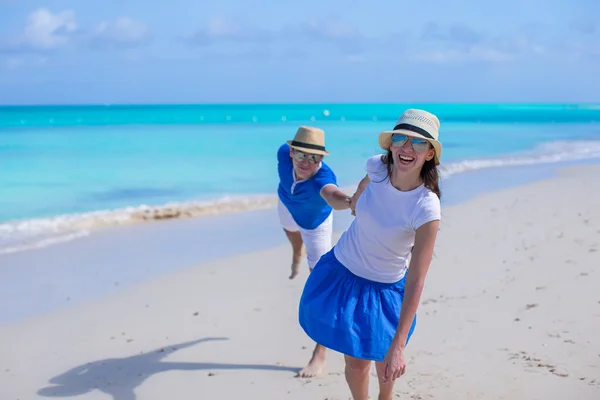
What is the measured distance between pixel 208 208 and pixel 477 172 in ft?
26.8

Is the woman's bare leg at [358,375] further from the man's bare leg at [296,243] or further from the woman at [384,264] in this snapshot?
the man's bare leg at [296,243]

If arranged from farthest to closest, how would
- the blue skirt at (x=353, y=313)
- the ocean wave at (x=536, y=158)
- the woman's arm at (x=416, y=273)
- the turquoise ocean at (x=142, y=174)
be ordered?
the ocean wave at (x=536, y=158) < the turquoise ocean at (x=142, y=174) < the blue skirt at (x=353, y=313) < the woman's arm at (x=416, y=273)

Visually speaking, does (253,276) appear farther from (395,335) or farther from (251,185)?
(251,185)

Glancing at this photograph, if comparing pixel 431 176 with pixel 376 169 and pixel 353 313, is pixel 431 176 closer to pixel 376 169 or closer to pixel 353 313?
pixel 376 169

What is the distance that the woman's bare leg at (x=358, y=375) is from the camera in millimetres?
3168

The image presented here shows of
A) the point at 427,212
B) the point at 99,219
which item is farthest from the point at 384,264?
the point at 99,219

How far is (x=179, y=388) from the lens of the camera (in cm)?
428

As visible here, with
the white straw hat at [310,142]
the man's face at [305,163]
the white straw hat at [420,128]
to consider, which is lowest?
the man's face at [305,163]

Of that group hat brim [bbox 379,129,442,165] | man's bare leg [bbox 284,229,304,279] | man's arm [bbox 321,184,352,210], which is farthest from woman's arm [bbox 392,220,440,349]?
man's bare leg [bbox 284,229,304,279]

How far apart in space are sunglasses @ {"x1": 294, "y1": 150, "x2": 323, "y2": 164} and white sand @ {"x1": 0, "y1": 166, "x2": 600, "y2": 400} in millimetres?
1464

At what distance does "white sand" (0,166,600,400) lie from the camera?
13.8ft

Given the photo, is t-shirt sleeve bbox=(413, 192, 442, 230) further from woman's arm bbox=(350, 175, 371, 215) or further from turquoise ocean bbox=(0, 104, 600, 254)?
turquoise ocean bbox=(0, 104, 600, 254)

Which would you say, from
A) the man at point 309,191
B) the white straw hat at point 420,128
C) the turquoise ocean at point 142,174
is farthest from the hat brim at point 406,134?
the turquoise ocean at point 142,174

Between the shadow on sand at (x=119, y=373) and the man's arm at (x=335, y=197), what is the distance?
4.42ft
